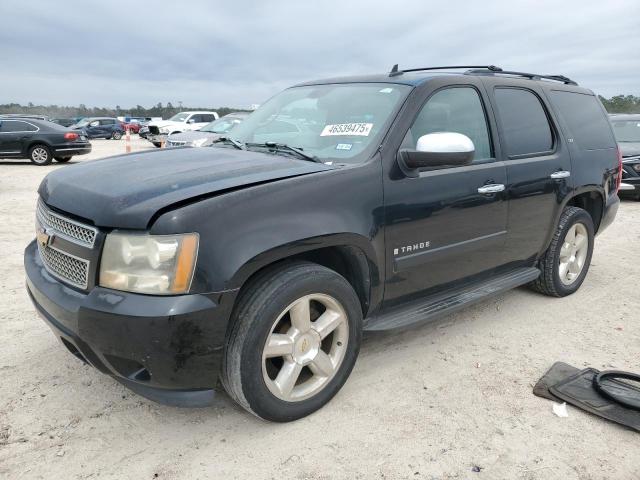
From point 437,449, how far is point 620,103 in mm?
41697

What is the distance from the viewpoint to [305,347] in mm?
2617

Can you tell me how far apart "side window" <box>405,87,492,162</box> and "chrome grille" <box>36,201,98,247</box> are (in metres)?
1.79

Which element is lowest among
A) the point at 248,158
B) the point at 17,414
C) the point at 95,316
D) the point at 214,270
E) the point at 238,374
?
the point at 17,414

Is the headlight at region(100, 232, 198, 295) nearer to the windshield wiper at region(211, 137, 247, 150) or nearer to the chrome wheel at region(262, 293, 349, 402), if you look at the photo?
the chrome wheel at region(262, 293, 349, 402)

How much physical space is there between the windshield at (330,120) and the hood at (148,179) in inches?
11.3

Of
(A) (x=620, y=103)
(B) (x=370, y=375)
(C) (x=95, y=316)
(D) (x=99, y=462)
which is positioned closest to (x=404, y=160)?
(B) (x=370, y=375)

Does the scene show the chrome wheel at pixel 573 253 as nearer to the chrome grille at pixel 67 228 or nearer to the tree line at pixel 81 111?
the chrome grille at pixel 67 228

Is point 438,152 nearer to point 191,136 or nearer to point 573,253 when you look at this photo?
point 573,253

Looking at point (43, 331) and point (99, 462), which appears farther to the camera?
point (43, 331)

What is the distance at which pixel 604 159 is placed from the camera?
4684mm

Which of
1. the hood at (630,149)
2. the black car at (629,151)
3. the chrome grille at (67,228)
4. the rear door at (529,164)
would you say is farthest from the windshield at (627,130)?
the chrome grille at (67,228)

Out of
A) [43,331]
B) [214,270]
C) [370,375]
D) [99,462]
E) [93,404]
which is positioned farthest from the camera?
[43,331]

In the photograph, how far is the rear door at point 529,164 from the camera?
3709 mm

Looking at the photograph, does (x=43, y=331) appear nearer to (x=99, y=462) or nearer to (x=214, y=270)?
(x=99, y=462)
